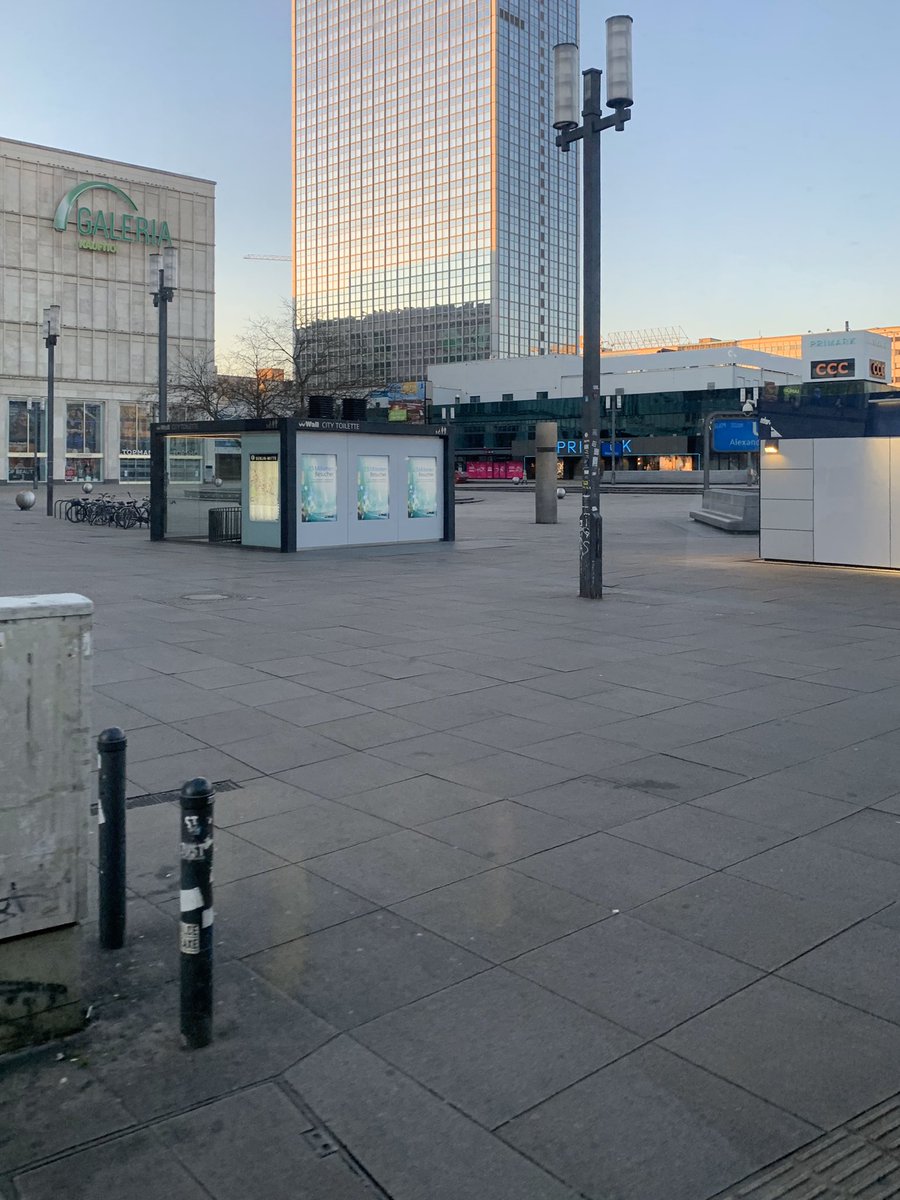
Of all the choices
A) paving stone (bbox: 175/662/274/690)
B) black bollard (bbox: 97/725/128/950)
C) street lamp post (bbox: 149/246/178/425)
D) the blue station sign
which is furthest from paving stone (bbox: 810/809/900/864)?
the blue station sign

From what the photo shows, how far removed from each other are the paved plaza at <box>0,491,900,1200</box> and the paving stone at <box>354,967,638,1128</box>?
1 cm

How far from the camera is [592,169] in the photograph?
14867 mm

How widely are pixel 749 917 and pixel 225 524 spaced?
22.2 meters

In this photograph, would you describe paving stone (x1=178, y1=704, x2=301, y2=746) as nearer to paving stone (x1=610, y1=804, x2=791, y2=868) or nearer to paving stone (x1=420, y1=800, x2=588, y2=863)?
paving stone (x1=420, y1=800, x2=588, y2=863)

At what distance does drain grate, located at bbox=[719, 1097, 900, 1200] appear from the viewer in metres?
3.02

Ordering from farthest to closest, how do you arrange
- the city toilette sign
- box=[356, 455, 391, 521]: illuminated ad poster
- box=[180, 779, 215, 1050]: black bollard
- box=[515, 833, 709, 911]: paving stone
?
the city toilette sign < box=[356, 455, 391, 521]: illuminated ad poster < box=[515, 833, 709, 911]: paving stone < box=[180, 779, 215, 1050]: black bollard

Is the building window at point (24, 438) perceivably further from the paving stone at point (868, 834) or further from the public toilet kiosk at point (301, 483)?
the paving stone at point (868, 834)

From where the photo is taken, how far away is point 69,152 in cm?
8781

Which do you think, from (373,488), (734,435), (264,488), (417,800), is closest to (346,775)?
(417,800)

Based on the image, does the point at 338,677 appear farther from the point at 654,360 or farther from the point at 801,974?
the point at 654,360

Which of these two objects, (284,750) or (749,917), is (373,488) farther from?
(749,917)

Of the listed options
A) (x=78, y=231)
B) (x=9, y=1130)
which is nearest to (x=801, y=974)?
(x=9, y=1130)

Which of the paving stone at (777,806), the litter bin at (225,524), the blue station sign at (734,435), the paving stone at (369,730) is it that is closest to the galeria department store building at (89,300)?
the blue station sign at (734,435)

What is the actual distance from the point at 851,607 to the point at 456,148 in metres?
173
